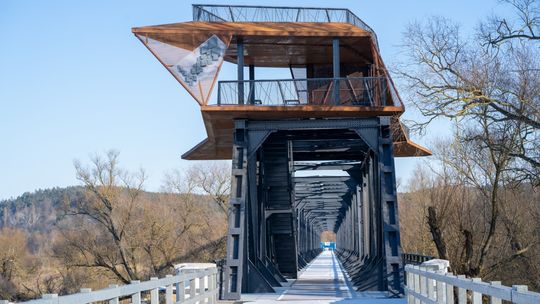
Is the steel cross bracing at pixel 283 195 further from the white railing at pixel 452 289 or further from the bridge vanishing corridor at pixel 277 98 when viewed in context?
the white railing at pixel 452 289

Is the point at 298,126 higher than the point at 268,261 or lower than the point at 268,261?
higher

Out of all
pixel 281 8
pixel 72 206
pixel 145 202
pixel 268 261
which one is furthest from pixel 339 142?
pixel 145 202

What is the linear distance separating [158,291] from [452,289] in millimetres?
4668

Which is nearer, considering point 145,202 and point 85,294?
point 85,294

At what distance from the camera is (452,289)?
493 inches

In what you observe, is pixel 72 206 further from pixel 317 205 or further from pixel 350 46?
pixel 350 46

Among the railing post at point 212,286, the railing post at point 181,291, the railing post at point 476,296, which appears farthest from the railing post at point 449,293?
the railing post at point 212,286

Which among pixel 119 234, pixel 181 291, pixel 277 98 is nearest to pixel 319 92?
pixel 277 98

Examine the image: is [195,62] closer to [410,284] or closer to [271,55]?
[271,55]

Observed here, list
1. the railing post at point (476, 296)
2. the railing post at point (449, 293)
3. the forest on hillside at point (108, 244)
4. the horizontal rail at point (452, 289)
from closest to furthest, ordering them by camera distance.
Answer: the horizontal rail at point (452, 289) < the railing post at point (476, 296) < the railing post at point (449, 293) < the forest on hillside at point (108, 244)

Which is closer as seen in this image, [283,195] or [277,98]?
[277,98]

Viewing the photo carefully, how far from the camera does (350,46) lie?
2684 cm

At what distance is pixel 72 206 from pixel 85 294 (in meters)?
51.7

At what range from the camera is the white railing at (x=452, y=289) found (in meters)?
7.66
